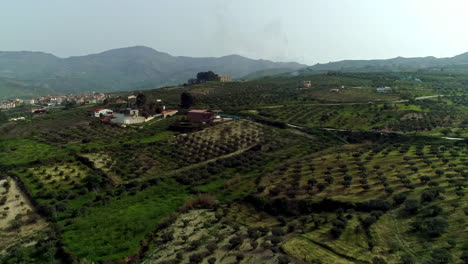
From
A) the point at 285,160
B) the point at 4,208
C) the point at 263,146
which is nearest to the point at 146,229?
the point at 4,208

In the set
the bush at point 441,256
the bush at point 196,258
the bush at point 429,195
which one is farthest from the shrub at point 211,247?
the bush at point 429,195

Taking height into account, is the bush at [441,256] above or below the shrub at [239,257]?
above

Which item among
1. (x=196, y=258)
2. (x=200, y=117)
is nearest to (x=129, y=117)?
(x=200, y=117)

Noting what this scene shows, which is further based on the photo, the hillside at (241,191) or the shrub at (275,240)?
the shrub at (275,240)

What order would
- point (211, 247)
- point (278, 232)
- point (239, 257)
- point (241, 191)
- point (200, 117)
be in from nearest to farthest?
point (239, 257) → point (211, 247) → point (278, 232) → point (241, 191) → point (200, 117)

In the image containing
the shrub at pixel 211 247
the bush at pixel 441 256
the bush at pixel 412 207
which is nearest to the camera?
the bush at pixel 441 256

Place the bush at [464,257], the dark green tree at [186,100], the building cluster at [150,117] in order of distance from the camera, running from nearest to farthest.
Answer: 1. the bush at [464,257]
2. the building cluster at [150,117]
3. the dark green tree at [186,100]

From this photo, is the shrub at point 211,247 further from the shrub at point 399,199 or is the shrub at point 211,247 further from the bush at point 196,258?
the shrub at point 399,199

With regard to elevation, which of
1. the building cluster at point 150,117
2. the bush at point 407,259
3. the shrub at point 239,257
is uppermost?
the building cluster at point 150,117

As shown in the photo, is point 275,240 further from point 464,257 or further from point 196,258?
point 464,257

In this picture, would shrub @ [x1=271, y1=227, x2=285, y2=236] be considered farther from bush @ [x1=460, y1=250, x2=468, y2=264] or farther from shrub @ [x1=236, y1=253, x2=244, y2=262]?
bush @ [x1=460, y1=250, x2=468, y2=264]

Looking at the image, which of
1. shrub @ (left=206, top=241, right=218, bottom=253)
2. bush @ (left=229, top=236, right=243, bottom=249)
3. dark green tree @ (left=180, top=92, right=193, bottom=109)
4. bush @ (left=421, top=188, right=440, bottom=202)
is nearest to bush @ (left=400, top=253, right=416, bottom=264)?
bush @ (left=421, top=188, right=440, bottom=202)

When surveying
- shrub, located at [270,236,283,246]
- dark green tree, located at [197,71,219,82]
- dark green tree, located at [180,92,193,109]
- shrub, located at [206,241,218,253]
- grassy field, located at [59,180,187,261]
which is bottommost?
grassy field, located at [59,180,187,261]

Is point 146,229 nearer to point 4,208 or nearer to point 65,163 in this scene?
point 4,208
